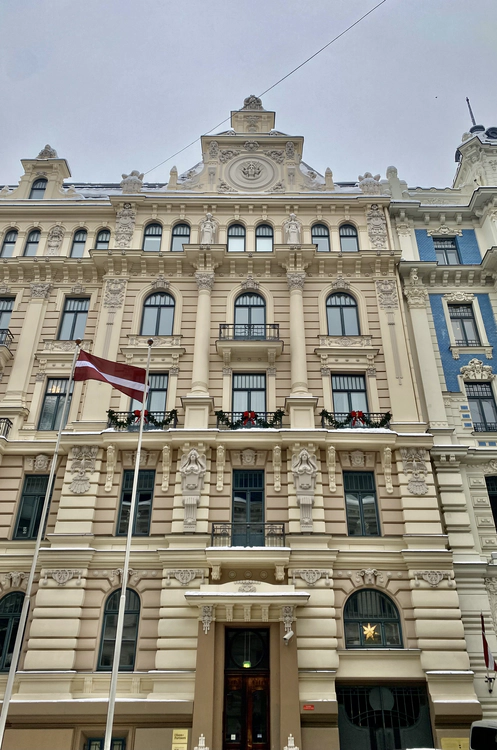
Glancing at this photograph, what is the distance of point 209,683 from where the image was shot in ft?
61.7

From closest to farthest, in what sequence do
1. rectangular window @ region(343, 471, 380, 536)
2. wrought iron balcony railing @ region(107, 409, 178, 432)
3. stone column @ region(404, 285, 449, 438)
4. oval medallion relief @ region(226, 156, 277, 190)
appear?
rectangular window @ region(343, 471, 380, 536) → wrought iron balcony railing @ region(107, 409, 178, 432) → stone column @ region(404, 285, 449, 438) → oval medallion relief @ region(226, 156, 277, 190)

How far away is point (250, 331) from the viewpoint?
26.6 meters

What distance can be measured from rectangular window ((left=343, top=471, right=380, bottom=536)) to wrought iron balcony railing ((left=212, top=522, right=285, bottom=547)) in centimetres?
299

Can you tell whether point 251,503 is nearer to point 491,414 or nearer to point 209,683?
point 209,683

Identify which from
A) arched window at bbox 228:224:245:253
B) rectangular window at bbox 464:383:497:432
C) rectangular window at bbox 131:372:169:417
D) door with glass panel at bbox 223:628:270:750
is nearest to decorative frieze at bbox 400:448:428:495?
rectangular window at bbox 464:383:497:432

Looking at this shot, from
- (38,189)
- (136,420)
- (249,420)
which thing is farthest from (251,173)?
(136,420)

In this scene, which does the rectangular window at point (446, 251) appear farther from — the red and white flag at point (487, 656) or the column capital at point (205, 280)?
the red and white flag at point (487, 656)

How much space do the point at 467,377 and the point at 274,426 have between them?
32.4 feet

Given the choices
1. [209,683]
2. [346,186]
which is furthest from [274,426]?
[346,186]

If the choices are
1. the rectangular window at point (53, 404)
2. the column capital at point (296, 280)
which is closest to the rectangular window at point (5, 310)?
the rectangular window at point (53, 404)

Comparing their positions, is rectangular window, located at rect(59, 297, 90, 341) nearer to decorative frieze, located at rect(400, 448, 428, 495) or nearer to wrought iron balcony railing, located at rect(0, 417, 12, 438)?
wrought iron balcony railing, located at rect(0, 417, 12, 438)

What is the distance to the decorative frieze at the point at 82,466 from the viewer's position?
22.7 m

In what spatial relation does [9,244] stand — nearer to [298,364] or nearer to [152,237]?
[152,237]

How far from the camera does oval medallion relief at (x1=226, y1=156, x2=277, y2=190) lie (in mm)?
31297
